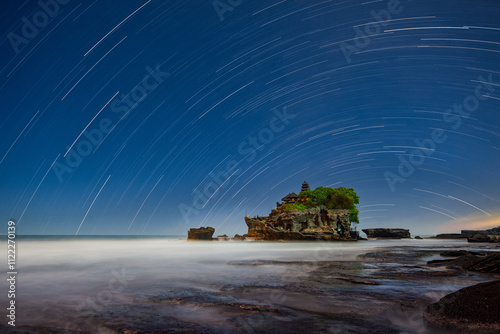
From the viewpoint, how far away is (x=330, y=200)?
6900 centimetres

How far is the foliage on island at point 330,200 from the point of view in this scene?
220 feet

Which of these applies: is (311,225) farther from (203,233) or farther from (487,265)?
(487,265)

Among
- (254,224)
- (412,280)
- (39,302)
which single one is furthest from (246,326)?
(254,224)

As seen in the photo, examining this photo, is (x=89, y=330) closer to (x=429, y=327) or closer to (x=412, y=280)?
(x=429, y=327)

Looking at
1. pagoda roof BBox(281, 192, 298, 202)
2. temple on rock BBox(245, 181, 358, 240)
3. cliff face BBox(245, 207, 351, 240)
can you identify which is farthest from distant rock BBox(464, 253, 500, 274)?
pagoda roof BBox(281, 192, 298, 202)

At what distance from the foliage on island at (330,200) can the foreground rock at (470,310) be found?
61918mm

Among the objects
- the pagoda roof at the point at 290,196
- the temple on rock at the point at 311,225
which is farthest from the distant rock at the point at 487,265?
the pagoda roof at the point at 290,196

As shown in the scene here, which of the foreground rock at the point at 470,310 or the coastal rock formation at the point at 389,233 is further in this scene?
the coastal rock formation at the point at 389,233

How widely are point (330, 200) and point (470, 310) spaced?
67460 mm

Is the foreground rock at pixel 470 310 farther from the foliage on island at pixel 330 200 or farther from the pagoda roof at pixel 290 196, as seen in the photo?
the pagoda roof at pixel 290 196

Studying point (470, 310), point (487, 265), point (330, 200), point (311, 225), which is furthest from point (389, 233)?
point (470, 310)

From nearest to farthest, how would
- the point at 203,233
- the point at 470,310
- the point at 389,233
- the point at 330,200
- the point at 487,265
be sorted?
the point at 470,310 → the point at 487,265 → the point at 203,233 → the point at 330,200 → the point at 389,233

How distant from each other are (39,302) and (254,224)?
6153cm

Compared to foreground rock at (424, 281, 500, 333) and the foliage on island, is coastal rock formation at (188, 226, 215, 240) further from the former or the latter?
foreground rock at (424, 281, 500, 333)
